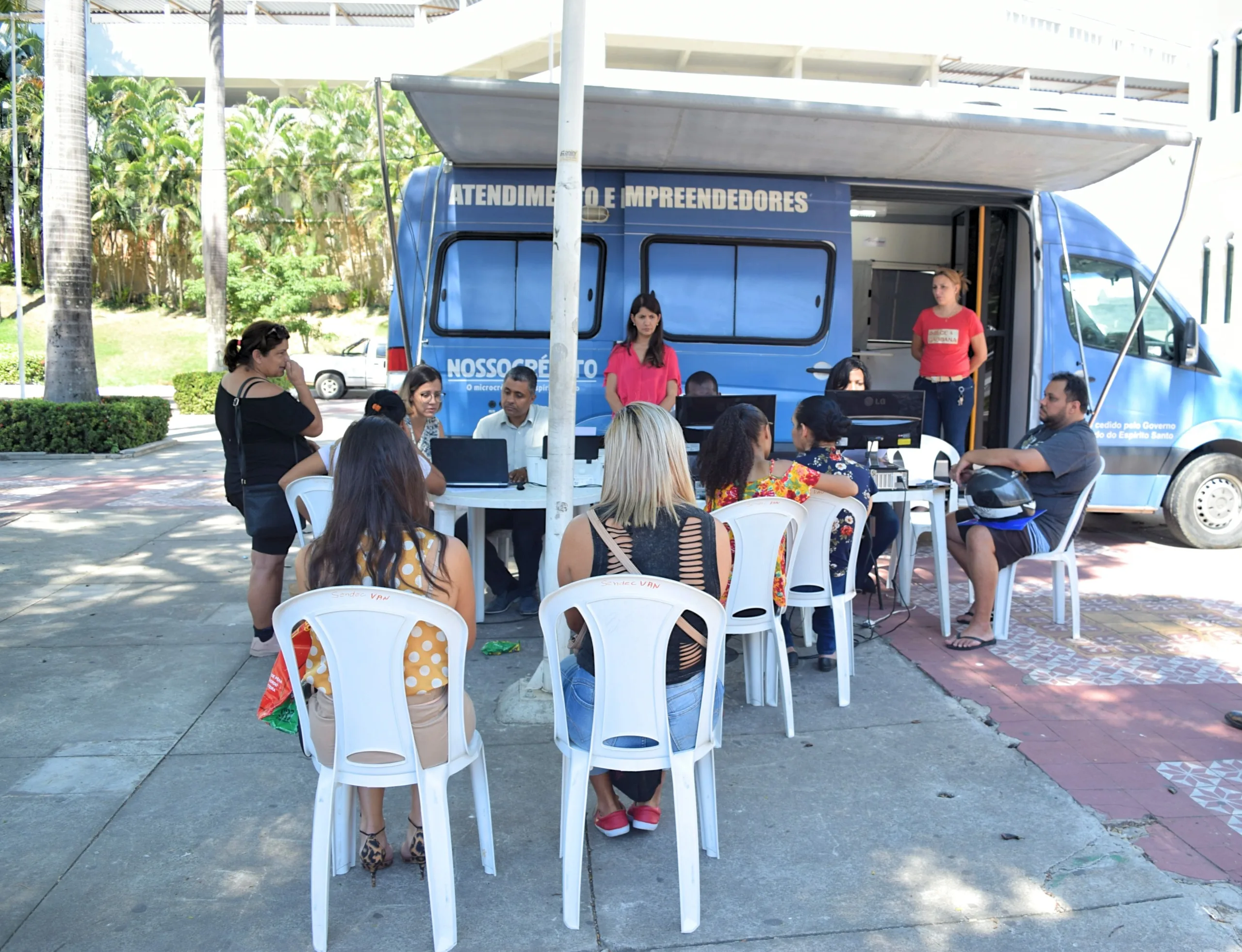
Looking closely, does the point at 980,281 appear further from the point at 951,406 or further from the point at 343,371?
the point at 343,371

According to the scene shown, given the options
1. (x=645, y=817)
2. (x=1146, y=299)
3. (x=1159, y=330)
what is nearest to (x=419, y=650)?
(x=645, y=817)

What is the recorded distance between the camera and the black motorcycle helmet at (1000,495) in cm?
539

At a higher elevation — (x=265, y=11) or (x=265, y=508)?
(x=265, y=11)

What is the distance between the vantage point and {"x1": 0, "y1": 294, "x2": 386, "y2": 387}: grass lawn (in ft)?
100

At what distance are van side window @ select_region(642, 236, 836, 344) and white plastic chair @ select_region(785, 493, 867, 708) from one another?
111 inches

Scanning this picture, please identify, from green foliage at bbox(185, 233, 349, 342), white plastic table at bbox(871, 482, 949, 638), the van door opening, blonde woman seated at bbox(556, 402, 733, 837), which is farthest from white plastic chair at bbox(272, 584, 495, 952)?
green foliage at bbox(185, 233, 349, 342)

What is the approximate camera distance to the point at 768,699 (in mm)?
4625

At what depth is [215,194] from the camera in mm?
19891

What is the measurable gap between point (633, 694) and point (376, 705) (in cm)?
71

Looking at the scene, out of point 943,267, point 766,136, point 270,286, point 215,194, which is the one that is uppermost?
point 215,194

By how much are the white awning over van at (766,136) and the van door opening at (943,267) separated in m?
0.55

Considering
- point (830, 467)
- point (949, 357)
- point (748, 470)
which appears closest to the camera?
point (748, 470)

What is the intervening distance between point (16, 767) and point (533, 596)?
283 centimetres

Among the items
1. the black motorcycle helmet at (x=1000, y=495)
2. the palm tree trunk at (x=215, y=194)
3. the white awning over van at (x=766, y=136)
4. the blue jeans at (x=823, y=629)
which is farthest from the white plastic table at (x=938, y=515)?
the palm tree trunk at (x=215, y=194)
